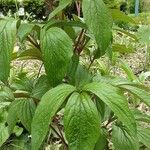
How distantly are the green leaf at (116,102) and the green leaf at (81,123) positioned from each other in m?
0.03

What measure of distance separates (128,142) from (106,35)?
0.35 m

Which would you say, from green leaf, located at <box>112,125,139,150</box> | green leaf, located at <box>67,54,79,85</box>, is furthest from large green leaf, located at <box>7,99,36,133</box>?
green leaf, located at <box>112,125,139,150</box>

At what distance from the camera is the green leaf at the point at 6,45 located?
45.9 inches

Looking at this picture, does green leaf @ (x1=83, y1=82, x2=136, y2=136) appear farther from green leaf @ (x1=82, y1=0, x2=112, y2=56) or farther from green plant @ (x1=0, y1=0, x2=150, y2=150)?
green leaf @ (x1=82, y1=0, x2=112, y2=56)

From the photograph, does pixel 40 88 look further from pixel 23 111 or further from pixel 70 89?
pixel 70 89

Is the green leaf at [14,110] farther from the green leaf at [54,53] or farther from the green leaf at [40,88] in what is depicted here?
the green leaf at [54,53]

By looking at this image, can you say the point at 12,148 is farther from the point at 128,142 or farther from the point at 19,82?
the point at 128,142

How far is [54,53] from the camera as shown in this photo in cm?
115

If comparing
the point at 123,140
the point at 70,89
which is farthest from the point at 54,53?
the point at 123,140

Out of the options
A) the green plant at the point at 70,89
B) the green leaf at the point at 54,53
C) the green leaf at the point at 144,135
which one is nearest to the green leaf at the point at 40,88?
the green plant at the point at 70,89

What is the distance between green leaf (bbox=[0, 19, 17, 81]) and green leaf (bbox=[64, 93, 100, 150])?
20 centimetres

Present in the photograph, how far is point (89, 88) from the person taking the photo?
3.61 ft

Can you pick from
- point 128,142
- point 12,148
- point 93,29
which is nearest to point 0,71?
point 93,29

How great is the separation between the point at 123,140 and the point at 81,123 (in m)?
0.32
